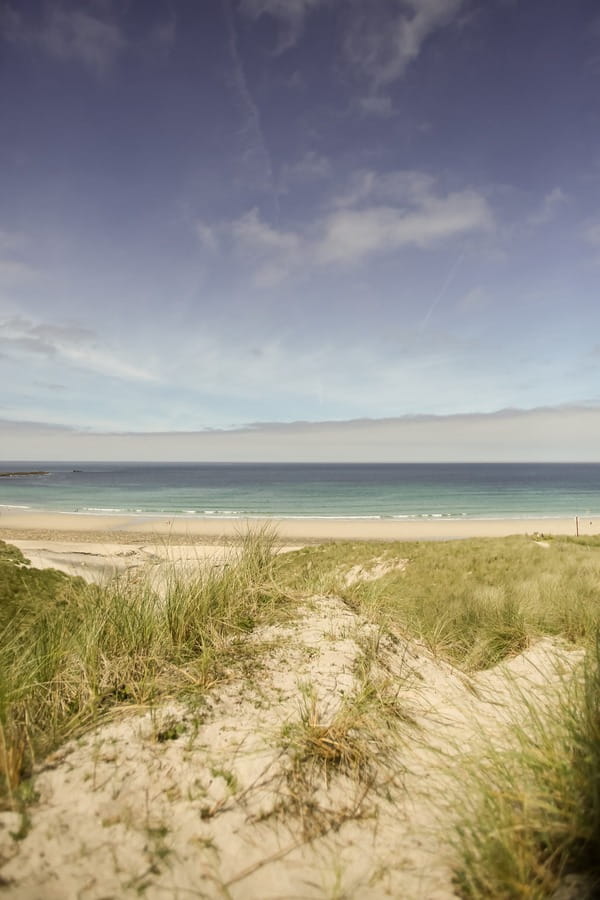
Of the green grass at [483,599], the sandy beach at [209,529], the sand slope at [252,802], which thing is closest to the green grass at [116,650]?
the sand slope at [252,802]

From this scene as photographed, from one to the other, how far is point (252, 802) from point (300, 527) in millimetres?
33401

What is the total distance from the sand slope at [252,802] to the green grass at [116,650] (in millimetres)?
195

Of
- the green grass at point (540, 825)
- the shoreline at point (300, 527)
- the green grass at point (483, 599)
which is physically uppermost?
the green grass at point (540, 825)

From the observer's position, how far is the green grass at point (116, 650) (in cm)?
278

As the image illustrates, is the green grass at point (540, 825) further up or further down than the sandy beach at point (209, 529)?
further up

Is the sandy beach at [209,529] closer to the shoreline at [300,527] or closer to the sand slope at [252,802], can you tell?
the shoreline at [300,527]

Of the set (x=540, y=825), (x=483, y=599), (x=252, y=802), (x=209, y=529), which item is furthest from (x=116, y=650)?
(x=209, y=529)

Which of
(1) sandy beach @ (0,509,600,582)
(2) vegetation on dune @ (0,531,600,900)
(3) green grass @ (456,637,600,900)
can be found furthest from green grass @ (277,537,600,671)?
(1) sandy beach @ (0,509,600,582)

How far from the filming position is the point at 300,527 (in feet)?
116

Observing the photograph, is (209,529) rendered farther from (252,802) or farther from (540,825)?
(540,825)

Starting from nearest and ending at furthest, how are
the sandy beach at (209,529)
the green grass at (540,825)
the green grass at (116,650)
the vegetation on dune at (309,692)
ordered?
the green grass at (540,825) < the vegetation on dune at (309,692) < the green grass at (116,650) < the sandy beach at (209,529)

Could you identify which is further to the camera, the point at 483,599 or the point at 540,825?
the point at 483,599

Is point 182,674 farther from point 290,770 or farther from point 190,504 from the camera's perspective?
point 190,504

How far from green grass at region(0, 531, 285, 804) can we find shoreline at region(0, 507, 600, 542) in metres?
23.5
